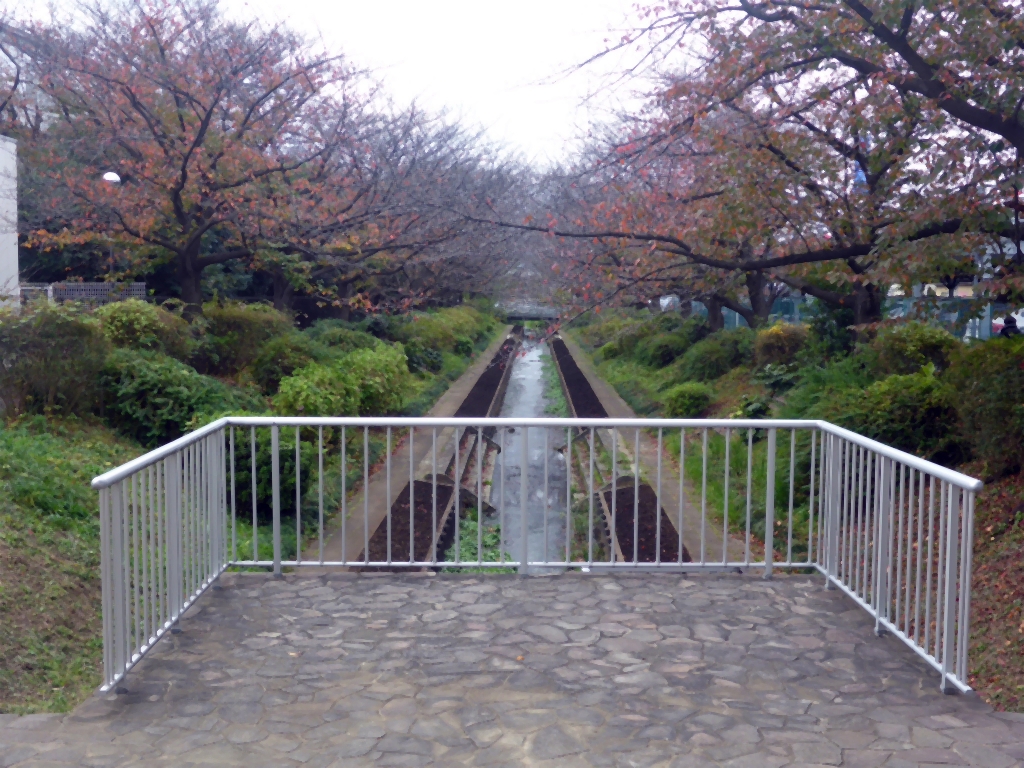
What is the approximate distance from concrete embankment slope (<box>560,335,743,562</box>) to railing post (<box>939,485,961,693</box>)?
6.71 ft

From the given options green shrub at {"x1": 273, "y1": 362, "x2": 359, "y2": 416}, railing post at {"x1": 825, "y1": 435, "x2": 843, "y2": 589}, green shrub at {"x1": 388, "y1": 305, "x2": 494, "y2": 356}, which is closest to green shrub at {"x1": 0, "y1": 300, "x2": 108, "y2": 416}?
green shrub at {"x1": 273, "y1": 362, "x2": 359, "y2": 416}

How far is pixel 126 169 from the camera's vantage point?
16766mm

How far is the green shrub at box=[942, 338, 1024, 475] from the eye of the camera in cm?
836

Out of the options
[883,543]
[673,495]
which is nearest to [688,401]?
[673,495]

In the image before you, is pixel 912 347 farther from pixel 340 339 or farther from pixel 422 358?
pixel 422 358

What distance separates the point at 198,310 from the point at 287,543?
7.79m

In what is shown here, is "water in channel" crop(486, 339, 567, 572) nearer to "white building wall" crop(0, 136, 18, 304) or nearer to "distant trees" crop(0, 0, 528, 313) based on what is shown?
"distant trees" crop(0, 0, 528, 313)

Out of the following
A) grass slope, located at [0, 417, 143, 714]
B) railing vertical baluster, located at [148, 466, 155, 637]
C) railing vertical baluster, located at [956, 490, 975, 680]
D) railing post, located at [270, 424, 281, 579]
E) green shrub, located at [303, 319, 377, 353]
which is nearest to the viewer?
railing vertical baluster, located at [956, 490, 975, 680]

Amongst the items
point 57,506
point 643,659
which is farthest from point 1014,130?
point 57,506

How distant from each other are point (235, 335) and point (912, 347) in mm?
10287

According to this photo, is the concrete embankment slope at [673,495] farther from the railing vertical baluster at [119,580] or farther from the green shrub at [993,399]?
the railing vertical baluster at [119,580]

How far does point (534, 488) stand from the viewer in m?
15.7

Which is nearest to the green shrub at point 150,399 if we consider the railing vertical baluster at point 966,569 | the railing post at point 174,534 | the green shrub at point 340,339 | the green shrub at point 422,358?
the railing post at point 174,534

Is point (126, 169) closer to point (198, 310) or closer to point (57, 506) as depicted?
point (198, 310)
